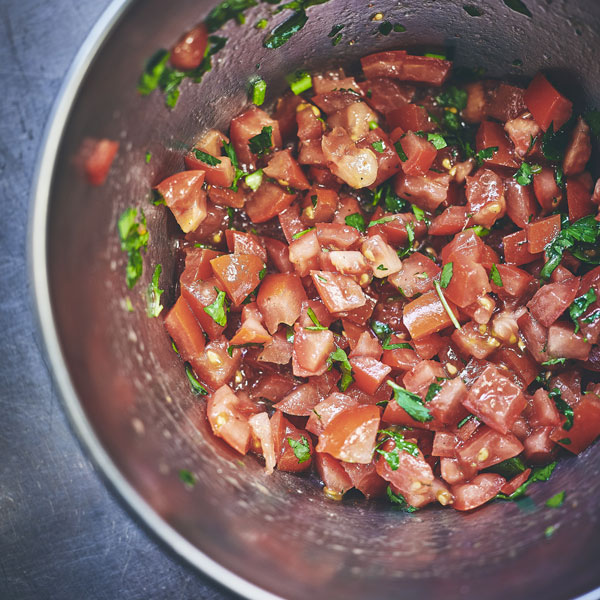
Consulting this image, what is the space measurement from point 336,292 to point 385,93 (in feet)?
2.89

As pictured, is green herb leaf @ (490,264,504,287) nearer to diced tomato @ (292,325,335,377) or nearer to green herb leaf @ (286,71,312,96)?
diced tomato @ (292,325,335,377)

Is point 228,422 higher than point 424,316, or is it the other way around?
point 228,422

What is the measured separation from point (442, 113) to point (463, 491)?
154 centimetres

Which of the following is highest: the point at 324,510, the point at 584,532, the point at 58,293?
the point at 58,293

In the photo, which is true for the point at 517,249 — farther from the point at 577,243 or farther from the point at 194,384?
the point at 194,384

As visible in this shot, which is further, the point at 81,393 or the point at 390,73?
the point at 390,73

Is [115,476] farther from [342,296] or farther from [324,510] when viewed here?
[342,296]

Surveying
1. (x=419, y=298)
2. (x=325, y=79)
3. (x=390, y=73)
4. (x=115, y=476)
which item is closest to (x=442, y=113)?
(x=390, y=73)

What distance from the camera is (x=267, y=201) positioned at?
7.83 feet

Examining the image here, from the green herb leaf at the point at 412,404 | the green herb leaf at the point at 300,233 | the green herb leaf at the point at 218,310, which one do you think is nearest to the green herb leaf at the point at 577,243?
the green herb leaf at the point at 412,404

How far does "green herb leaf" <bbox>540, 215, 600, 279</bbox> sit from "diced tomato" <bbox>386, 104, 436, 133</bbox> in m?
0.68

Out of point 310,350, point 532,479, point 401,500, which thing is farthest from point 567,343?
point 310,350

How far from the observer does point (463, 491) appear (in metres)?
2.19

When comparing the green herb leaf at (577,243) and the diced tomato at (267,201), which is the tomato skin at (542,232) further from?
the diced tomato at (267,201)
